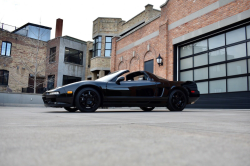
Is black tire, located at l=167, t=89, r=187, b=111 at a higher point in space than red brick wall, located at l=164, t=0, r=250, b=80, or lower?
lower

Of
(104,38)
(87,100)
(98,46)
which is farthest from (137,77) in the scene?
(104,38)

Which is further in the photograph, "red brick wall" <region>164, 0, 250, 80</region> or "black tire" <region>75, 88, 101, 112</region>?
"red brick wall" <region>164, 0, 250, 80</region>

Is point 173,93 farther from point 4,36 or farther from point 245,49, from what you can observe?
point 4,36

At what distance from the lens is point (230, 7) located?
10023 millimetres

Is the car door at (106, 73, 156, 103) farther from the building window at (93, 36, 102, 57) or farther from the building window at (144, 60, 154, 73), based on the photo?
the building window at (93, 36, 102, 57)

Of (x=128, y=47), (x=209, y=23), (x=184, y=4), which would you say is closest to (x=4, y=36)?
(x=128, y=47)

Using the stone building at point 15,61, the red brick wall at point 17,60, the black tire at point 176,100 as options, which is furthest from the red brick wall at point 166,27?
the red brick wall at point 17,60

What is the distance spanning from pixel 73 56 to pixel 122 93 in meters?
26.1

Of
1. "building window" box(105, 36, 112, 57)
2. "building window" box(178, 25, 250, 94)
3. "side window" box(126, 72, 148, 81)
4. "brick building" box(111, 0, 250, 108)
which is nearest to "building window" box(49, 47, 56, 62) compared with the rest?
"building window" box(105, 36, 112, 57)

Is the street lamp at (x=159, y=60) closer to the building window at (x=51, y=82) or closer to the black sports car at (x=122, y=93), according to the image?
the black sports car at (x=122, y=93)

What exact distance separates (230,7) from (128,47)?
32.5 ft

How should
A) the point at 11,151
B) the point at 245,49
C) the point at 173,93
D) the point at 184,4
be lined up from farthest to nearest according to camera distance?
the point at 184,4
the point at 245,49
the point at 173,93
the point at 11,151

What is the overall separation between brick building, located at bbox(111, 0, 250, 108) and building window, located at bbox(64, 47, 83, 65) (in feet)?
56.4

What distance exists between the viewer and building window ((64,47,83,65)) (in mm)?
30572
